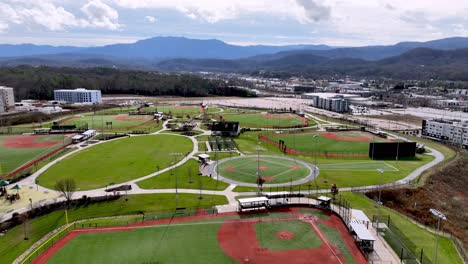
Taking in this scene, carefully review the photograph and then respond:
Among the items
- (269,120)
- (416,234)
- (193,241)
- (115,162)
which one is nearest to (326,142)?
(269,120)

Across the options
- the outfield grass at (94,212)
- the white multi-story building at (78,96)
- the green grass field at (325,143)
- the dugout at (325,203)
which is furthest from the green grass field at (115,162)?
the white multi-story building at (78,96)

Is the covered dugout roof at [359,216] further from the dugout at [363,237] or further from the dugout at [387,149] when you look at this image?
the dugout at [387,149]

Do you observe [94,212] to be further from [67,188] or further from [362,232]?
[362,232]

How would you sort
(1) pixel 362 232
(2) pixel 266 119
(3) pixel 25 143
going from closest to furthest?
(1) pixel 362 232 → (3) pixel 25 143 → (2) pixel 266 119


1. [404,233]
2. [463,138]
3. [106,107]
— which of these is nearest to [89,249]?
[404,233]

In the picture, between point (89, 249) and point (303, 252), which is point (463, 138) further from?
point (89, 249)

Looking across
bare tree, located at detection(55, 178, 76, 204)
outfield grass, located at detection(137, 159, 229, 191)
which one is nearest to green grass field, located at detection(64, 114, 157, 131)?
outfield grass, located at detection(137, 159, 229, 191)
